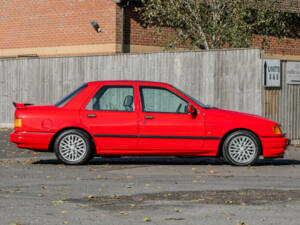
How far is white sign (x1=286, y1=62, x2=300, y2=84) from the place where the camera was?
20406 mm

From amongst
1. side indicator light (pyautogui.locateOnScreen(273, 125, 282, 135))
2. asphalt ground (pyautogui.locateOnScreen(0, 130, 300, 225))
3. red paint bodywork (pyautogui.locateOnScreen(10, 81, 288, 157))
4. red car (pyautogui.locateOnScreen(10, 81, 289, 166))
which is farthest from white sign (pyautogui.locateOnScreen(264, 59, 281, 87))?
red paint bodywork (pyautogui.locateOnScreen(10, 81, 288, 157))

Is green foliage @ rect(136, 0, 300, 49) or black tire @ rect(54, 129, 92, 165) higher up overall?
green foliage @ rect(136, 0, 300, 49)

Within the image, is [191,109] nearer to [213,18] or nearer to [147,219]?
[147,219]

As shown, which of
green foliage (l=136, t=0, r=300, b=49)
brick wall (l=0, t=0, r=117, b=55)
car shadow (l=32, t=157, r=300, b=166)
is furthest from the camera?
brick wall (l=0, t=0, r=117, b=55)

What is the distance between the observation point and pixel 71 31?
96.2ft

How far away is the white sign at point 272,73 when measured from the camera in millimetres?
20172

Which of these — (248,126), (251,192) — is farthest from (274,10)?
(251,192)

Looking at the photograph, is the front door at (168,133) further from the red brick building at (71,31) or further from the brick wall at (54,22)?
the brick wall at (54,22)

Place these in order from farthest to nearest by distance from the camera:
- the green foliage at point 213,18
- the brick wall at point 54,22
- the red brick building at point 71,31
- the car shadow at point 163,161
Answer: the brick wall at point 54,22
the red brick building at point 71,31
the green foliage at point 213,18
the car shadow at point 163,161

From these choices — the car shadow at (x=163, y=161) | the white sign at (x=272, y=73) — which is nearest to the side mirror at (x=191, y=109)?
the car shadow at (x=163, y=161)

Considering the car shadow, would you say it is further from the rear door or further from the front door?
the front door

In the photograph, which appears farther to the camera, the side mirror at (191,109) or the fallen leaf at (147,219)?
the side mirror at (191,109)

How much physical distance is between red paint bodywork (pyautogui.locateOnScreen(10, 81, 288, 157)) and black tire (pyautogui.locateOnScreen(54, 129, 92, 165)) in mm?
136

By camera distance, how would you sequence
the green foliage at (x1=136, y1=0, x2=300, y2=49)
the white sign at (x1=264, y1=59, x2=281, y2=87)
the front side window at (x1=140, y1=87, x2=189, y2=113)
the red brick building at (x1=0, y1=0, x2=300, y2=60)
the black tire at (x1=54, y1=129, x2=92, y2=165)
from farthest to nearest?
the red brick building at (x1=0, y1=0, x2=300, y2=60) < the green foliage at (x1=136, y1=0, x2=300, y2=49) < the white sign at (x1=264, y1=59, x2=281, y2=87) < the front side window at (x1=140, y1=87, x2=189, y2=113) < the black tire at (x1=54, y1=129, x2=92, y2=165)
